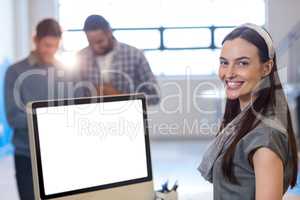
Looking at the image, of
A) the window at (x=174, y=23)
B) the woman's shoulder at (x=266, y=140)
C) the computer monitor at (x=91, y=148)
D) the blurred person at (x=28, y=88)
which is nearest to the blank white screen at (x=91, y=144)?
the computer monitor at (x=91, y=148)

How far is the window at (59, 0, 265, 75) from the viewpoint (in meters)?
3.28

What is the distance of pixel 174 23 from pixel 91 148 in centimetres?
270

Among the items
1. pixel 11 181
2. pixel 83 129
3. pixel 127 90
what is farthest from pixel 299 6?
pixel 83 129

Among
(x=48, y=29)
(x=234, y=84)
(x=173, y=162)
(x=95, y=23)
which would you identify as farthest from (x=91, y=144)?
(x=173, y=162)

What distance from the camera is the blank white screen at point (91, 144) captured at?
3.72 feet

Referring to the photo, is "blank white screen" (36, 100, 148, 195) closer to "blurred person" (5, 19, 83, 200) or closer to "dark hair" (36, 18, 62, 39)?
"blurred person" (5, 19, 83, 200)

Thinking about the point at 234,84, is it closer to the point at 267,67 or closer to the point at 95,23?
the point at 267,67

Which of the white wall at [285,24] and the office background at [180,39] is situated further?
the white wall at [285,24]

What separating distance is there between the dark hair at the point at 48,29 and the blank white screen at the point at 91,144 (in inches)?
51.5

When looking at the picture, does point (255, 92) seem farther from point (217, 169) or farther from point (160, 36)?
point (160, 36)

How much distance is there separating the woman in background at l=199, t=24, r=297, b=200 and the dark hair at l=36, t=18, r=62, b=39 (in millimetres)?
1497

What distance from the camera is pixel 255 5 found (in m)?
3.55

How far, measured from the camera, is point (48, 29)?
8.11 feet

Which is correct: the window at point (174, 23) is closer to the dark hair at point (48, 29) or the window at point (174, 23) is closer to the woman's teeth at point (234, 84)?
the dark hair at point (48, 29)
